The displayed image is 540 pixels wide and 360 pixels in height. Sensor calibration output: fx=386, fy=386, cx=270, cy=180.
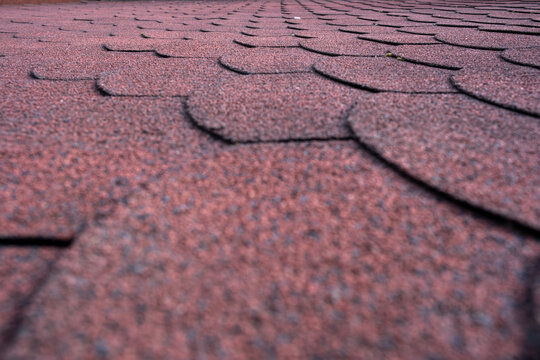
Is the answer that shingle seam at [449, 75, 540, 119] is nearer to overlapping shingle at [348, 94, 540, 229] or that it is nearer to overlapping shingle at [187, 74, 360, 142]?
overlapping shingle at [348, 94, 540, 229]

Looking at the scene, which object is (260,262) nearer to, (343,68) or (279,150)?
(279,150)

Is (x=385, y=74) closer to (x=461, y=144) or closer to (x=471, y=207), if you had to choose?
(x=461, y=144)

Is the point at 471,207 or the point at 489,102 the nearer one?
the point at 471,207

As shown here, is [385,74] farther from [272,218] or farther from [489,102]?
[272,218]

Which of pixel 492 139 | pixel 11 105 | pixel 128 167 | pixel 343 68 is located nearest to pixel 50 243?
pixel 128 167

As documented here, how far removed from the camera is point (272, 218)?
0.43 metres

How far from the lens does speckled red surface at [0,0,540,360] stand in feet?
1.02

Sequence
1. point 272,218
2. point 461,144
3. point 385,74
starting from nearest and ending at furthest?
→ point 272,218 → point 461,144 → point 385,74

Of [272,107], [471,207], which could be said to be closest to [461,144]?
[471,207]

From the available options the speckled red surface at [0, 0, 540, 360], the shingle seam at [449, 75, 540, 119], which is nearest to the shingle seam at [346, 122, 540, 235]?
the speckled red surface at [0, 0, 540, 360]

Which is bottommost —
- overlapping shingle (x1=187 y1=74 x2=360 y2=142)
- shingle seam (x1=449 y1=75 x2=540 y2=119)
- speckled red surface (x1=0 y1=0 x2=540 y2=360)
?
speckled red surface (x1=0 y1=0 x2=540 y2=360)

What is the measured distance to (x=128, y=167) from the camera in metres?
0.54

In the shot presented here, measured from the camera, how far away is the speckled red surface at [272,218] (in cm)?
31

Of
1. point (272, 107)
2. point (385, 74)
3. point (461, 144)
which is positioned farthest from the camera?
point (385, 74)
